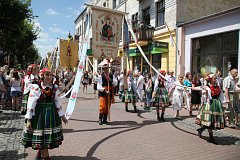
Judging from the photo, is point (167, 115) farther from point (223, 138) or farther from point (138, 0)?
point (138, 0)

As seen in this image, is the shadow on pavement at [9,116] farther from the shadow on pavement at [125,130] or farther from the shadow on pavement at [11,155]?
the shadow on pavement at [11,155]

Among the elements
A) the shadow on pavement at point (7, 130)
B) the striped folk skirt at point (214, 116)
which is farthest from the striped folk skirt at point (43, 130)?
the striped folk skirt at point (214, 116)

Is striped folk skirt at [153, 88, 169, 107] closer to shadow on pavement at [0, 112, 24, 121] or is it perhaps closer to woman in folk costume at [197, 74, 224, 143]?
woman in folk costume at [197, 74, 224, 143]

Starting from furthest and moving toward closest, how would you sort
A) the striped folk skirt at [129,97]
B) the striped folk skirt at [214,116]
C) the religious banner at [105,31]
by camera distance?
the striped folk skirt at [129,97] < the religious banner at [105,31] < the striped folk skirt at [214,116]

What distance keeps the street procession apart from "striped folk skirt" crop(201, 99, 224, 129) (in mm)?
23

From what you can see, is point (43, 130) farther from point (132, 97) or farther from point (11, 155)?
point (132, 97)

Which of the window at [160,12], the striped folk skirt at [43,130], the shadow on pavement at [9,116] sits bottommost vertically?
the shadow on pavement at [9,116]

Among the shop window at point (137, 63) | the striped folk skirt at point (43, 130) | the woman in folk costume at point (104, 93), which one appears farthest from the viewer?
the shop window at point (137, 63)

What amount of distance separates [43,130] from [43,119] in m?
0.18

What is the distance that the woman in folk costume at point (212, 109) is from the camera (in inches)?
239

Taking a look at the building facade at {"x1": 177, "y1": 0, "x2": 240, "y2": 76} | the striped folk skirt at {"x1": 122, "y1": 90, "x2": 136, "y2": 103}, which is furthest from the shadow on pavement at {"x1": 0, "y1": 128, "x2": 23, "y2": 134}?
the building facade at {"x1": 177, "y1": 0, "x2": 240, "y2": 76}

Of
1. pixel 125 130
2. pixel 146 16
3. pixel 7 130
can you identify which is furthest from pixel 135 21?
pixel 7 130

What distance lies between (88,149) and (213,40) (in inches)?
424

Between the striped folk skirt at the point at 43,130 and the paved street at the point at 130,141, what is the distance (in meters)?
0.76
